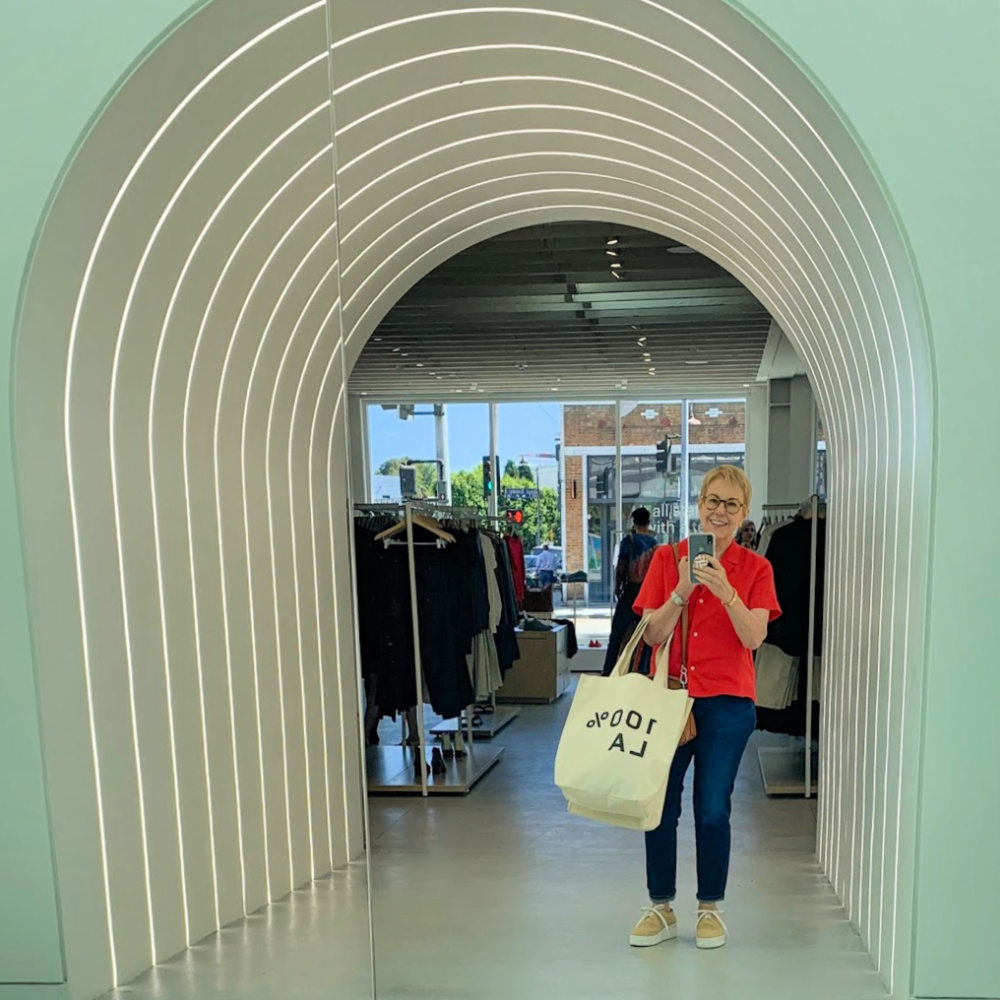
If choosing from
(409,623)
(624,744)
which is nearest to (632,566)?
(409,623)

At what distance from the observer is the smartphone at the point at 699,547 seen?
2.81m

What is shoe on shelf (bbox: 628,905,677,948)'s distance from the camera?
10.2 feet

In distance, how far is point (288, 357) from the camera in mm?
3969

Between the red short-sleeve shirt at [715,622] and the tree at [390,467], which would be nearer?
the red short-sleeve shirt at [715,622]

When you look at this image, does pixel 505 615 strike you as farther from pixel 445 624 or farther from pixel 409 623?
pixel 409 623

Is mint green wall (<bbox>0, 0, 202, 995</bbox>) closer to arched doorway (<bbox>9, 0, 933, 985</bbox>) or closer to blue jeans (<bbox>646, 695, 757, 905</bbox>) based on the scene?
arched doorway (<bbox>9, 0, 933, 985</bbox>)

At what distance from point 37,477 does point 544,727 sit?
566 centimetres

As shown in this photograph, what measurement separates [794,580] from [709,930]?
2815 millimetres

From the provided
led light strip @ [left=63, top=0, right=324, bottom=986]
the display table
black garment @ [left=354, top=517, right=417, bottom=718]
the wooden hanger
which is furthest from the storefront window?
led light strip @ [left=63, top=0, right=324, bottom=986]

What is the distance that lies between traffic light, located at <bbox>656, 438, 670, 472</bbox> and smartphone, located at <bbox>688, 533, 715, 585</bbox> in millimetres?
10158

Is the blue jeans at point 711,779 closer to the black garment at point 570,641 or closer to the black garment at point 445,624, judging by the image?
the black garment at point 445,624

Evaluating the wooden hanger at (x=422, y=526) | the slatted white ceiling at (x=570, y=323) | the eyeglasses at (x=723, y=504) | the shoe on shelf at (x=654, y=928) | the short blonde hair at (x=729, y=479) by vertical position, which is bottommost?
the shoe on shelf at (x=654, y=928)

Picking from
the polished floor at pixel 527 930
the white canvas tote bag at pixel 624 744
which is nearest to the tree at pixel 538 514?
the polished floor at pixel 527 930

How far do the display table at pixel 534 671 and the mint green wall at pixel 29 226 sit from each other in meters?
5.95
